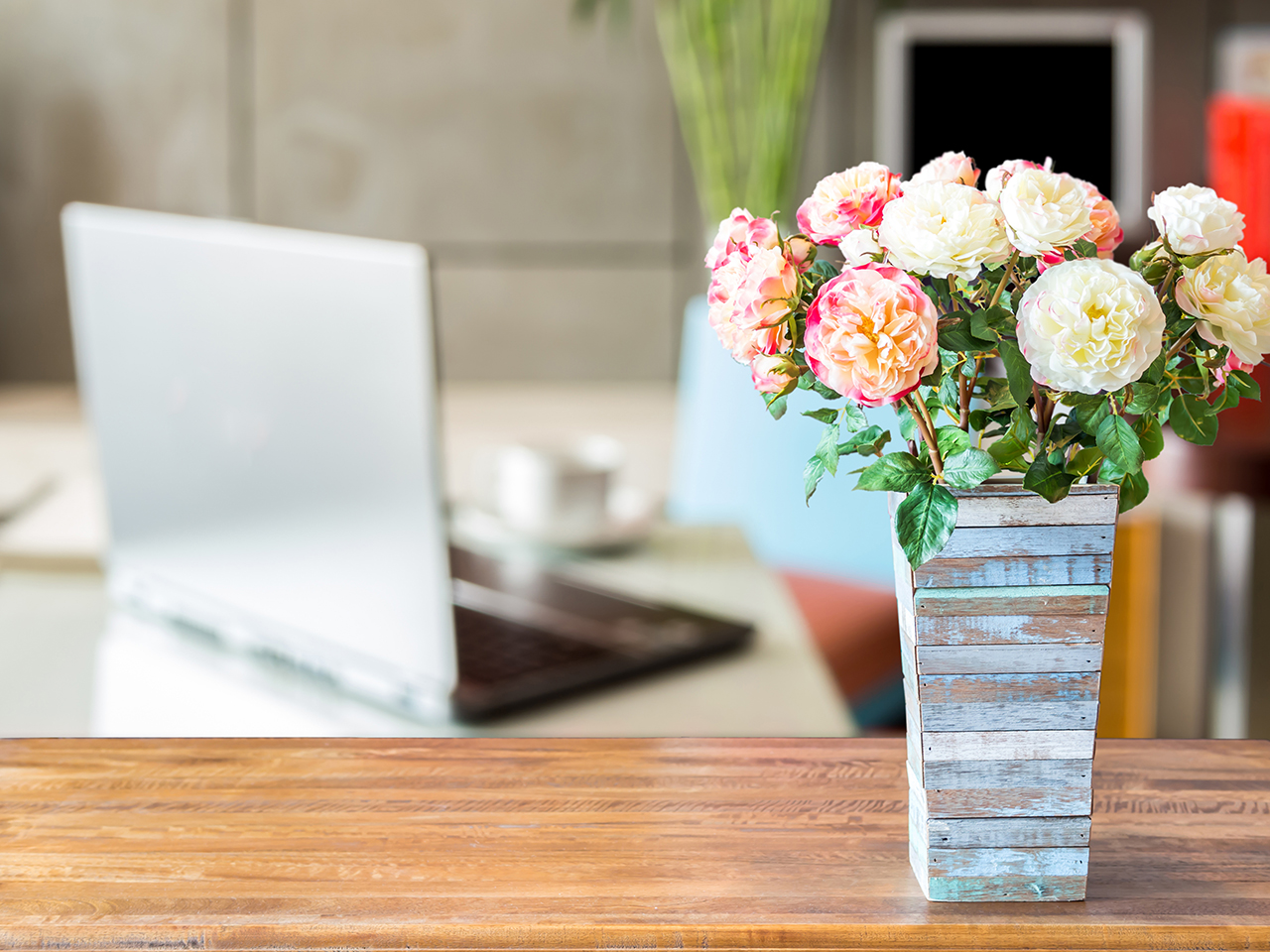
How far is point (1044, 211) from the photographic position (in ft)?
1.57

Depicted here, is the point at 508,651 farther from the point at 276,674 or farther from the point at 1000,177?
the point at 1000,177

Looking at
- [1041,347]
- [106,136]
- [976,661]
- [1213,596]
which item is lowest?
[1213,596]

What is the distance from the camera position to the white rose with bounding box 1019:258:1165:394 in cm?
47

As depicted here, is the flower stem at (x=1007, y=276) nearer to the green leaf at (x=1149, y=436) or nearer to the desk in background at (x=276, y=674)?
the green leaf at (x=1149, y=436)

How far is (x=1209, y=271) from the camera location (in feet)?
1.62

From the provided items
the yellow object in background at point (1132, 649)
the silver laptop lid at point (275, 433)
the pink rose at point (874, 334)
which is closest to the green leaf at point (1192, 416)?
the pink rose at point (874, 334)

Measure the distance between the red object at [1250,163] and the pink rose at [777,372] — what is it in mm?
1951

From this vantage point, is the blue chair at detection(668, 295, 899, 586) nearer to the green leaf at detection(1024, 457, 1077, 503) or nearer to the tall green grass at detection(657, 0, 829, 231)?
the tall green grass at detection(657, 0, 829, 231)

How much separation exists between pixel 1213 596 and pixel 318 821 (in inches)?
73.4

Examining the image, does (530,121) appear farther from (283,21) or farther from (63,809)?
(63,809)

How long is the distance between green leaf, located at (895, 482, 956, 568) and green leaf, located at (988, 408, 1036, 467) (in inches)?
1.0

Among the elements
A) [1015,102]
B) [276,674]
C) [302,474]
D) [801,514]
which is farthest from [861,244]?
[1015,102]

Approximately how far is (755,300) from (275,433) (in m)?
0.65

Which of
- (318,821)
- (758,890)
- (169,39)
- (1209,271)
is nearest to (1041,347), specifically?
(1209,271)
